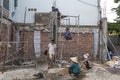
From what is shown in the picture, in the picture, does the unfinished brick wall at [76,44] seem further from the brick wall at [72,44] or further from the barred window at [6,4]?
the barred window at [6,4]

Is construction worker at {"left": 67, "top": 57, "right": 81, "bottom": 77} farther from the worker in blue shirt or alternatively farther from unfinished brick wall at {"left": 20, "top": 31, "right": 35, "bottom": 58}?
unfinished brick wall at {"left": 20, "top": 31, "right": 35, "bottom": 58}

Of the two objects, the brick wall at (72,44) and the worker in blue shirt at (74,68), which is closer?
the worker in blue shirt at (74,68)

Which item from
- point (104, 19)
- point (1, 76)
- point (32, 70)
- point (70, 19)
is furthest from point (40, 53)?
Answer: point (1, 76)

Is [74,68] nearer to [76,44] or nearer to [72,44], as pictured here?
[72,44]

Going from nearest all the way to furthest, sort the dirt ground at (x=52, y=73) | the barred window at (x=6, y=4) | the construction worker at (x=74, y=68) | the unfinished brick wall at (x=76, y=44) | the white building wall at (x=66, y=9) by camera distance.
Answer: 1. the dirt ground at (x=52, y=73)
2. the construction worker at (x=74, y=68)
3. the barred window at (x=6, y=4)
4. the unfinished brick wall at (x=76, y=44)
5. the white building wall at (x=66, y=9)

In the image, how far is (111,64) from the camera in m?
22.3

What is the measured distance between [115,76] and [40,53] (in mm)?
9621

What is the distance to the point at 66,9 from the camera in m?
28.4

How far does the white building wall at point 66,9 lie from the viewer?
2800 cm

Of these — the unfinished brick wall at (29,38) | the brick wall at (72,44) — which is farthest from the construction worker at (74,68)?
the unfinished brick wall at (29,38)

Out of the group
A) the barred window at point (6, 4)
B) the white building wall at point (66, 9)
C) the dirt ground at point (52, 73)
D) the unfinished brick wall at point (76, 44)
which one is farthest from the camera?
the white building wall at point (66, 9)

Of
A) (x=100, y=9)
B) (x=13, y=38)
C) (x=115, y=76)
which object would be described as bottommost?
(x=115, y=76)

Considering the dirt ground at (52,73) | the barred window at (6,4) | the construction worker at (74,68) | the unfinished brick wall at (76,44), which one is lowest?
the dirt ground at (52,73)

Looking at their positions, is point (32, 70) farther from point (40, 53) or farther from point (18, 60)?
point (40, 53)
